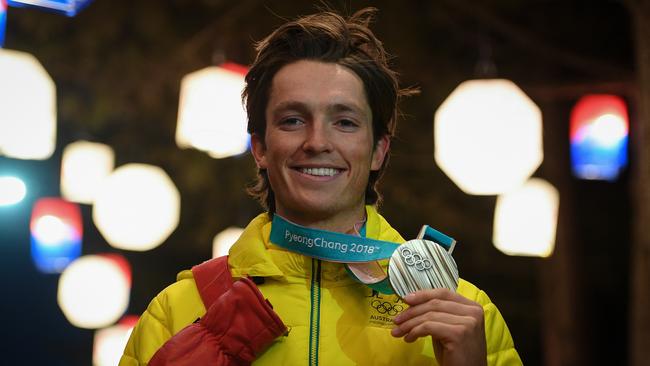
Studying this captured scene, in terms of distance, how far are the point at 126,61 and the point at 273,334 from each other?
5.96 meters

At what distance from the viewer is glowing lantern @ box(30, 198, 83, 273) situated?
819cm

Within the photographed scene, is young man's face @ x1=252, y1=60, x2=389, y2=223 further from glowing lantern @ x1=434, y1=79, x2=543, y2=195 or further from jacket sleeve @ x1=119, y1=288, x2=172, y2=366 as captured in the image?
glowing lantern @ x1=434, y1=79, x2=543, y2=195

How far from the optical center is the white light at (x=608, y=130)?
7113mm

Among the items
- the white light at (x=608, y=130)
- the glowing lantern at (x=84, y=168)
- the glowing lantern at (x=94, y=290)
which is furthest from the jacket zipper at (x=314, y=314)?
the glowing lantern at (x=94, y=290)

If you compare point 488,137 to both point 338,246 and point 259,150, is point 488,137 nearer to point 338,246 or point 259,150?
point 259,150

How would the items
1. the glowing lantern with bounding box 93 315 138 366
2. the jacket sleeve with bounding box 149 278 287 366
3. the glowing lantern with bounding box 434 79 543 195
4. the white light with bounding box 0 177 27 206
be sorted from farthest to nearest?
the white light with bounding box 0 177 27 206 < the glowing lantern with bounding box 93 315 138 366 < the glowing lantern with bounding box 434 79 543 195 < the jacket sleeve with bounding box 149 278 287 366

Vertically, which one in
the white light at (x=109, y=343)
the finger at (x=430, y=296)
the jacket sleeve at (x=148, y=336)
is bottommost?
the white light at (x=109, y=343)

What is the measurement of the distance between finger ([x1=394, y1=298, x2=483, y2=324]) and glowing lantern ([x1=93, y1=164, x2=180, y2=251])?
5.24 meters

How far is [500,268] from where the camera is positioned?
8.51m

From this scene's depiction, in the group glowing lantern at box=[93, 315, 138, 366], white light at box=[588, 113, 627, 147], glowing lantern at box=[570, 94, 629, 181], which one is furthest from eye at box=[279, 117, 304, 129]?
glowing lantern at box=[93, 315, 138, 366]

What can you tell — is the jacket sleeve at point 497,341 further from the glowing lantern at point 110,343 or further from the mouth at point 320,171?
the glowing lantern at point 110,343

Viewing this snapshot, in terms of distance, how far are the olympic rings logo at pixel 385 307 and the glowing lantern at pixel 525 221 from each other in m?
4.45

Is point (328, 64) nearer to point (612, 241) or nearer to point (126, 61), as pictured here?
point (126, 61)

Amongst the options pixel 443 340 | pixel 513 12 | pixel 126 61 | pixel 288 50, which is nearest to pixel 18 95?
pixel 126 61
